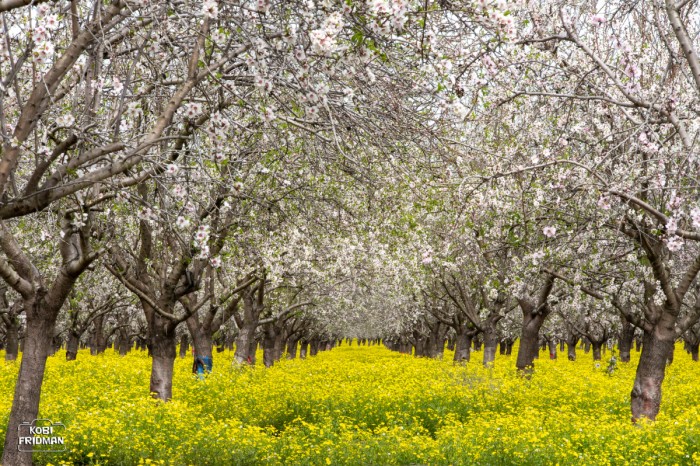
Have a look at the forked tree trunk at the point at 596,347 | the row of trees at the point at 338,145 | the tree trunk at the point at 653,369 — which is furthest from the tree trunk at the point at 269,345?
the forked tree trunk at the point at 596,347

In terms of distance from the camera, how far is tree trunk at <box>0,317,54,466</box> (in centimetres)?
904

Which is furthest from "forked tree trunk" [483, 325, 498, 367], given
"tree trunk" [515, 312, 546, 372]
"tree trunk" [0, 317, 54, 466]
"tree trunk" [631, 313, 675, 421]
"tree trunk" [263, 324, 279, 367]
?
"tree trunk" [0, 317, 54, 466]

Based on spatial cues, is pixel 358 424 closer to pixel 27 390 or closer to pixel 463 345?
pixel 27 390

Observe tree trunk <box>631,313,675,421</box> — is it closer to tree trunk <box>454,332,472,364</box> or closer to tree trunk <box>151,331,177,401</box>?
tree trunk <box>151,331,177,401</box>

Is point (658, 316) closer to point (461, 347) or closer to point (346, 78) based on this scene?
point (346, 78)

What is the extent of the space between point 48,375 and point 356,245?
1376cm

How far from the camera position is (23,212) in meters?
5.52

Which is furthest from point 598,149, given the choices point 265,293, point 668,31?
point 265,293

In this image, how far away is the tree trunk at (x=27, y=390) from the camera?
9.04m

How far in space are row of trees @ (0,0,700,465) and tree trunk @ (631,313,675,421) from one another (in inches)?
1.9

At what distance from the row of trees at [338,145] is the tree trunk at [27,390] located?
3cm

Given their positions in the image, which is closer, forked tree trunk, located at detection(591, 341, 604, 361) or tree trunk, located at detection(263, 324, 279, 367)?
tree trunk, located at detection(263, 324, 279, 367)

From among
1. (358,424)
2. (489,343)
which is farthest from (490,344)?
(358,424)

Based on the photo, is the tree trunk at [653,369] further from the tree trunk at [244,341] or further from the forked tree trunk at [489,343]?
the tree trunk at [244,341]
